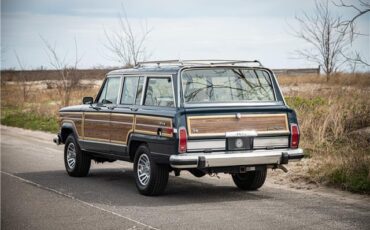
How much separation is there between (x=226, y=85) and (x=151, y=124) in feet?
4.31

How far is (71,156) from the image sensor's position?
1312cm

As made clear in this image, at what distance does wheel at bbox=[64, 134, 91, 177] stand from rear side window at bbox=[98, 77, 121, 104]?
1.02 metres

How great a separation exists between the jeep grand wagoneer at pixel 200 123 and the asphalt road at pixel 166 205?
1.48 feet

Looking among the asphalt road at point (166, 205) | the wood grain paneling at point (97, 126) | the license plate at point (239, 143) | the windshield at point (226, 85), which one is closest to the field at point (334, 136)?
the asphalt road at point (166, 205)

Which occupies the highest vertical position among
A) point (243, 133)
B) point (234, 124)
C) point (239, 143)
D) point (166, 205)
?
point (234, 124)

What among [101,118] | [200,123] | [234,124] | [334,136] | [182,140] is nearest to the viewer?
[182,140]

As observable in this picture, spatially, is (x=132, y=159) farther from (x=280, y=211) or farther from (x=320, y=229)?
(x=320, y=229)

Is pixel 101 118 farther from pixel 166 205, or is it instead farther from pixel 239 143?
pixel 239 143

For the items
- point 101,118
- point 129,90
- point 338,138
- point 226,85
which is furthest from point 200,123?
point 338,138

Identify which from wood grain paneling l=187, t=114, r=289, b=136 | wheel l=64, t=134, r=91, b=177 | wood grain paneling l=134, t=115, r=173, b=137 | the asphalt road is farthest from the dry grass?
wheel l=64, t=134, r=91, b=177

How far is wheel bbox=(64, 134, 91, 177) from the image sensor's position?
12.7 metres

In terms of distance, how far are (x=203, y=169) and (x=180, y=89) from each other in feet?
4.02

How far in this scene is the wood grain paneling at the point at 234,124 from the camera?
32.2ft

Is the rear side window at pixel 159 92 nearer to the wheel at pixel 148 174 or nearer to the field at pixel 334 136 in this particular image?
the wheel at pixel 148 174
